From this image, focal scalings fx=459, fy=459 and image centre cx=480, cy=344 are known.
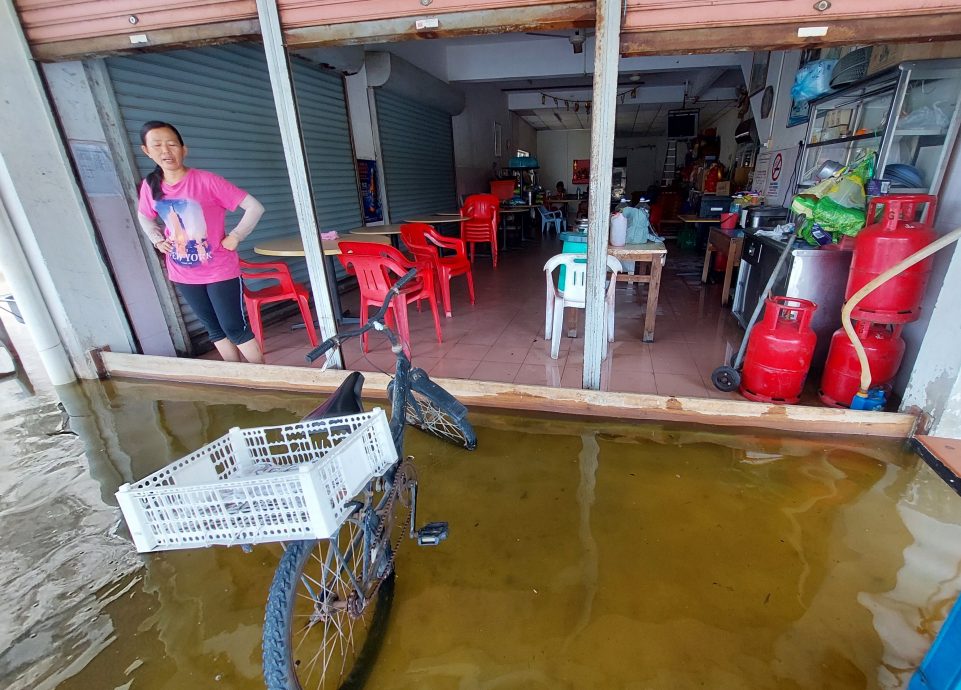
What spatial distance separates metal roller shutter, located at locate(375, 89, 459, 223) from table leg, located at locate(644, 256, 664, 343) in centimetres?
449

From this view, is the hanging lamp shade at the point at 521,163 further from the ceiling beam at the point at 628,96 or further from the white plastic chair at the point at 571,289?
the white plastic chair at the point at 571,289

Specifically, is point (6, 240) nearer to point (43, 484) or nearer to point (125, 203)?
point (125, 203)

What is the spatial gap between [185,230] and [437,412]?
1.91 metres

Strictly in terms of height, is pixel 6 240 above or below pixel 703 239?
above

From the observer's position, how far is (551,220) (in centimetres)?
1147

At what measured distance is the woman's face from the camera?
8.55 feet

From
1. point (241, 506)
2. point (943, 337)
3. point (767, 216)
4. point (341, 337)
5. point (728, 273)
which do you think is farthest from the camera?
point (728, 273)

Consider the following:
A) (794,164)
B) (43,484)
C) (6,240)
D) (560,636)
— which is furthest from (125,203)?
(794,164)

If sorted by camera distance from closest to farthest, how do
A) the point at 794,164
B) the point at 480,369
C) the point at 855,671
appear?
1. the point at 855,671
2. the point at 480,369
3. the point at 794,164

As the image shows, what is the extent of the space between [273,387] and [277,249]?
1.17 metres

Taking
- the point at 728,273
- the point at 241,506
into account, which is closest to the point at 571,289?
the point at 728,273

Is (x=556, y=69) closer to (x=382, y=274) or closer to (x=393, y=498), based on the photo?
(x=382, y=274)

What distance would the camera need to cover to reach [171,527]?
3.69 ft

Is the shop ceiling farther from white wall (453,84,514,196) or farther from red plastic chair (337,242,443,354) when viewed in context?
red plastic chair (337,242,443,354)
